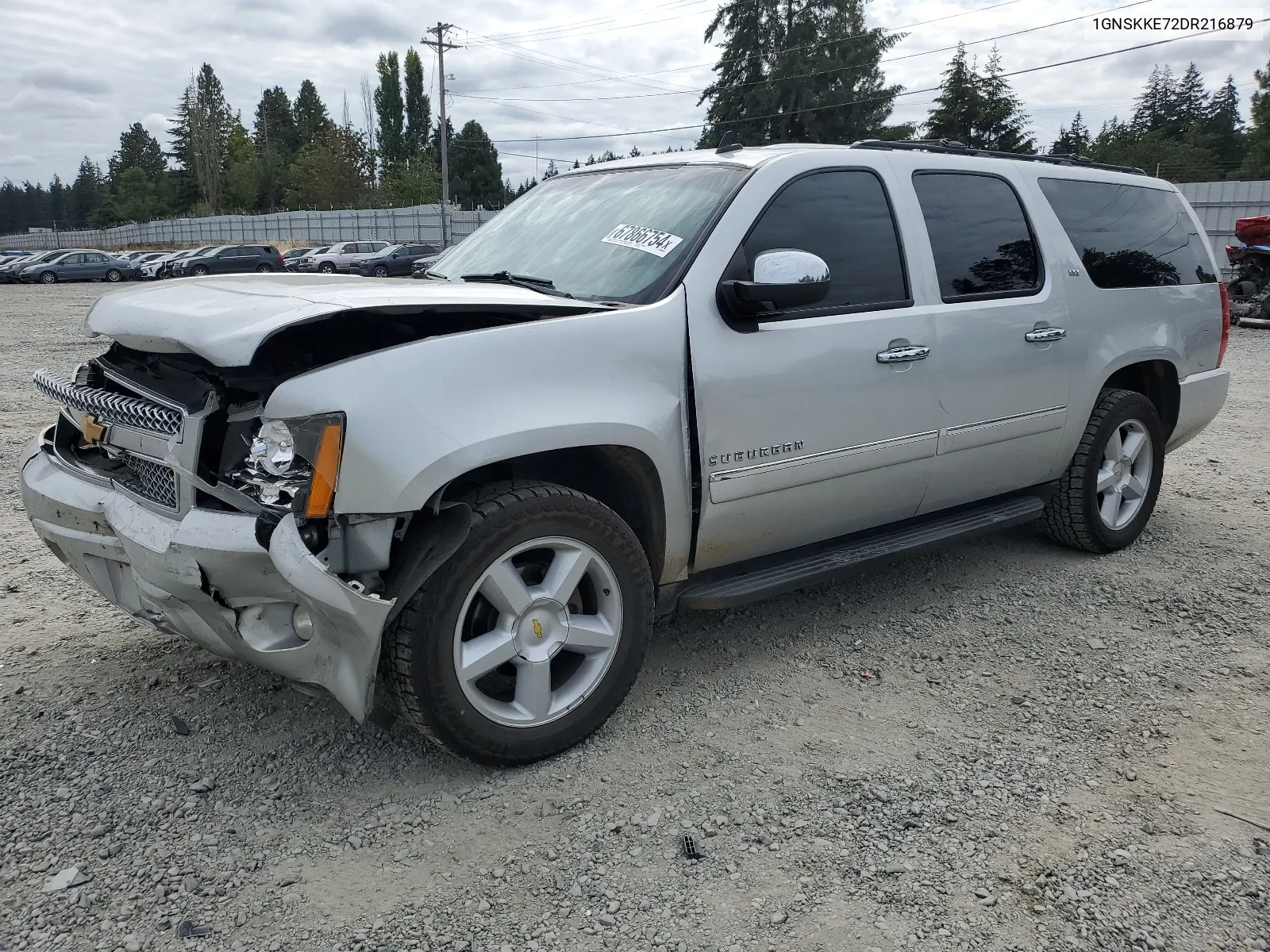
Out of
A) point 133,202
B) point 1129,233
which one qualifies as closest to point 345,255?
point 1129,233

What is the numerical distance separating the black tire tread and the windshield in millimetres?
2287

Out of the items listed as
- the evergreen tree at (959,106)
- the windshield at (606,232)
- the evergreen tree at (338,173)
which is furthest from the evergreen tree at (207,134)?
the windshield at (606,232)

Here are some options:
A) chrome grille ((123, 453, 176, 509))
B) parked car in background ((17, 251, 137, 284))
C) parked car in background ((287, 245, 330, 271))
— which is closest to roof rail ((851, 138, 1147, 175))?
chrome grille ((123, 453, 176, 509))

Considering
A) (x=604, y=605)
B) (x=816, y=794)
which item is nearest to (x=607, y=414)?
(x=604, y=605)

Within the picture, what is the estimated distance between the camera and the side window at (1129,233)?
4.46m

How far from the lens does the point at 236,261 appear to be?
35312 millimetres

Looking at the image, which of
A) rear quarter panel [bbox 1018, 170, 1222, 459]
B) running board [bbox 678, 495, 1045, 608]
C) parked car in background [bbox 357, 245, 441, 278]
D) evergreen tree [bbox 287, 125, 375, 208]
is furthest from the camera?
evergreen tree [bbox 287, 125, 375, 208]

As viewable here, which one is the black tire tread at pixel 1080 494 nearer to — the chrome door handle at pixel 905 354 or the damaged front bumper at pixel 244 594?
the chrome door handle at pixel 905 354

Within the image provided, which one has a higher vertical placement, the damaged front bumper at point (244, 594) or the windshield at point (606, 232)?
the windshield at point (606, 232)

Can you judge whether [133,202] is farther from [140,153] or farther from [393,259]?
[393,259]

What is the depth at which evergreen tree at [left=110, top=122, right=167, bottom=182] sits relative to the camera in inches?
3748

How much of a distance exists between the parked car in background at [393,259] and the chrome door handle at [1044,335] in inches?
1204

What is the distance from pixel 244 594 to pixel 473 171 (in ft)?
257

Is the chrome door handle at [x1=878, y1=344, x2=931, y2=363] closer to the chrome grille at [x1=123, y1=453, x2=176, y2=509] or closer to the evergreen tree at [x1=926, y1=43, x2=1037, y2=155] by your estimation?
the chrome grille at [x1=123, y1=453, x2=176, y2=509]
